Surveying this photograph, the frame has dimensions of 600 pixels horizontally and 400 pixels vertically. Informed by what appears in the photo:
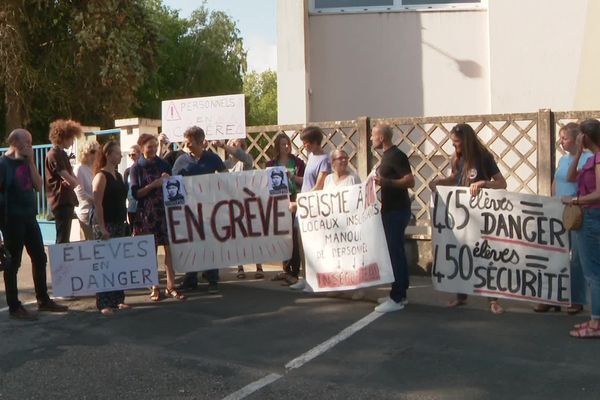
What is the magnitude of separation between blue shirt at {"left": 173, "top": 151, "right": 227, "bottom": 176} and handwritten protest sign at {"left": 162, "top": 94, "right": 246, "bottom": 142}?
992 mm

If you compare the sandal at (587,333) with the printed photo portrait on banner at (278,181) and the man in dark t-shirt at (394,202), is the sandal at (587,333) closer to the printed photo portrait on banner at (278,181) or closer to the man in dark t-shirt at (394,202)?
the man in dark t-shirt at (394,202)

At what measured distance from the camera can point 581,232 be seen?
6551mm

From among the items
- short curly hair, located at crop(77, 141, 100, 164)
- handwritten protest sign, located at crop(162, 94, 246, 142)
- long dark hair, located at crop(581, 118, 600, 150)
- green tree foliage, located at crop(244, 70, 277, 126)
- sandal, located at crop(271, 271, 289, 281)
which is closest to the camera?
long dark hair, located at crop(581, 118, 600, 150)

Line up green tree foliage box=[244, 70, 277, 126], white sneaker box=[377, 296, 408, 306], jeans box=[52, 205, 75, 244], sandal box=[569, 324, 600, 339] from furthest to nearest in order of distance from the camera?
green tree foliage box=[244, 70, 277, 126], jeans box=[52, 205, 75, 244], white sneaker box=[377, 296, 408, 306], sandal box=[569, 324, 600, 339]

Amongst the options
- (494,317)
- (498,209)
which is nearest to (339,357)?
(494,317)

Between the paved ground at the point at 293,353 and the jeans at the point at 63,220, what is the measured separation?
2.71 feet

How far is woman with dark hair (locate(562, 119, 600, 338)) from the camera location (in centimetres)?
637

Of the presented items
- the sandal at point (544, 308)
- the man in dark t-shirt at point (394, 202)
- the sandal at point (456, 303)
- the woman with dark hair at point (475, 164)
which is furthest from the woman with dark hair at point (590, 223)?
the man in dark t-shirt at point (394, 202)

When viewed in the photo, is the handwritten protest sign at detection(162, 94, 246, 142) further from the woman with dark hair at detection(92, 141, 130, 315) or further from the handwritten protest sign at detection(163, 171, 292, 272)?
the woman with dark hair at detection(92, 141, 130, 315)

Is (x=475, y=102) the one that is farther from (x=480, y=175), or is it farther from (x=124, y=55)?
(x=124, y=55)

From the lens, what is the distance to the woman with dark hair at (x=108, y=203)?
784 cm

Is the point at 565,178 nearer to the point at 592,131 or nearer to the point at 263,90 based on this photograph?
the point at 592,131

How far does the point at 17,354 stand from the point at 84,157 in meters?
2.84

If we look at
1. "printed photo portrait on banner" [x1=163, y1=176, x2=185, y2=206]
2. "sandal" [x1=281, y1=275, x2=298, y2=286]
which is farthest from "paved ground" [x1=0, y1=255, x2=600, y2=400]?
"printed photo portrait on banner" [x1=163, y1=176, x2=185, y2=206]
